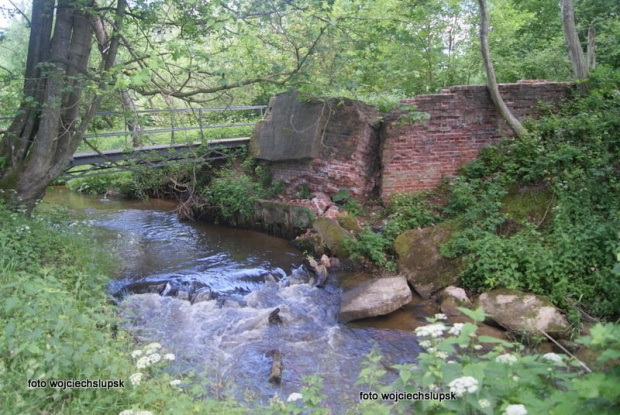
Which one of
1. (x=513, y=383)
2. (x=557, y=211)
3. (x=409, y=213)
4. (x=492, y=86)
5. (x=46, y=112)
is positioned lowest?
(x=409, y=213)

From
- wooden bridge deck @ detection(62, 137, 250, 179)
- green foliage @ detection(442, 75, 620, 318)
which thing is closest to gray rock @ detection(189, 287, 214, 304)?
wooden bridge deck @ detection(62, 137, 250, 179)

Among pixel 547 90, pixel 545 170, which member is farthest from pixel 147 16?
pixel 547 90

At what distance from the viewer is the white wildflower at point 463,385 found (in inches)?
78.6

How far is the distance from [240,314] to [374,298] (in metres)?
1.98

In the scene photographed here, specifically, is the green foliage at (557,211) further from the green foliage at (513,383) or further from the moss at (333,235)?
the green foliage at (513,383)

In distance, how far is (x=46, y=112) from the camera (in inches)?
263

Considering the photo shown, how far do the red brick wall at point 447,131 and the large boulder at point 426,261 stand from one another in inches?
70.4

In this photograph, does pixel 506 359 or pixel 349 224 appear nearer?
pixel 506 359

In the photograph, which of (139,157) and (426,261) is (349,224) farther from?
(139,157)

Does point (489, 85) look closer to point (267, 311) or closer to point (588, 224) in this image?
point (588, 224)

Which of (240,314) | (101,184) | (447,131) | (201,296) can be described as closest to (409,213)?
(447,131)

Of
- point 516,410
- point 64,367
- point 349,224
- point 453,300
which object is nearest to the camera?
point 516,410

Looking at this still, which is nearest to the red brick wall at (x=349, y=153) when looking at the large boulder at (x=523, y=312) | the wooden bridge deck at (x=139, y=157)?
the wooden bridge deck at (x=139, y=157)

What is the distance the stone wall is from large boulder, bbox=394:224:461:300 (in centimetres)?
250
